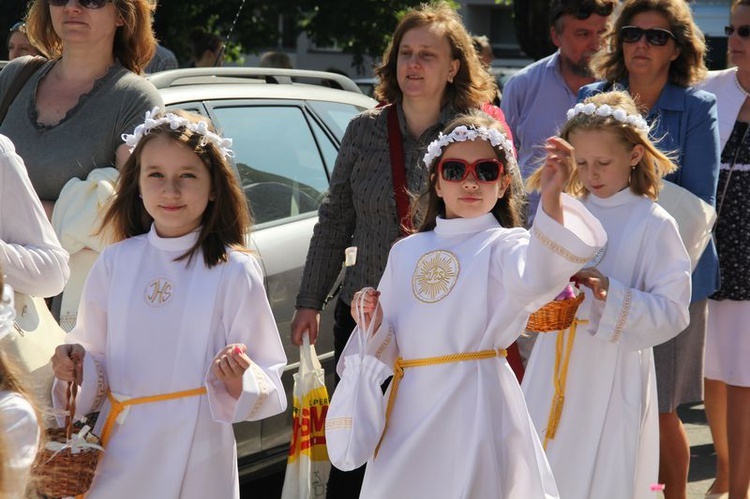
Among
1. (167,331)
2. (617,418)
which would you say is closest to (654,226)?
(617,418)

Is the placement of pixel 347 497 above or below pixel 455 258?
below

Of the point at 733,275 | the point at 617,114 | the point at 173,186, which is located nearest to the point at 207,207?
the point at 173,186

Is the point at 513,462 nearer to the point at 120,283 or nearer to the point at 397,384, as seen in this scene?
the point at 397,384

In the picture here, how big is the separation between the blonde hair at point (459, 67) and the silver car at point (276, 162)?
0.79m

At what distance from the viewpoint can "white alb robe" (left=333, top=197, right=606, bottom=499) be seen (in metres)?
4.15

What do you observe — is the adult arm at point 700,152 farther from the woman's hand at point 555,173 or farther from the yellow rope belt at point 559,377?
the woman's hand at point 555,173

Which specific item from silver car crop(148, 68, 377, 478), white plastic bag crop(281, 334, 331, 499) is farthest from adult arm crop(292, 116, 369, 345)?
silver car crop(148, 68, 377, 478)

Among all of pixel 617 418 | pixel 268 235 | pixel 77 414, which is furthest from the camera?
pixel 268 235

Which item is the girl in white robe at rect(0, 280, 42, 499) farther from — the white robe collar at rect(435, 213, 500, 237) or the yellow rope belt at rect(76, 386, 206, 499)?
the white robe collar at rect(435, 213, 500, 237)

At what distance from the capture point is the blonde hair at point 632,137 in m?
5.17

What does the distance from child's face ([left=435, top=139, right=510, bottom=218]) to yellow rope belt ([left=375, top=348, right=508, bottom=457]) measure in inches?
17.5

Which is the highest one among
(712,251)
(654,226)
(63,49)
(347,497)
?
(63,49)

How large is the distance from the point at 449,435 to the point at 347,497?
1.18 m

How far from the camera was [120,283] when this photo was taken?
4250mm
